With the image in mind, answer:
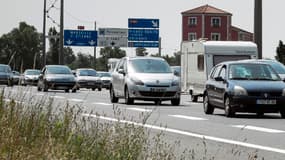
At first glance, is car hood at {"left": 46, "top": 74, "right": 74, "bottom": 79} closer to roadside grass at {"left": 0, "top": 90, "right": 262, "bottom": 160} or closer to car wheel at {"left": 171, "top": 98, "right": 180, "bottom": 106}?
car wheel at {"left": 171, "top": 98, "right": 180, "bottom": 106}

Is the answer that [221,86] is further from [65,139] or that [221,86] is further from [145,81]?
[65,139]

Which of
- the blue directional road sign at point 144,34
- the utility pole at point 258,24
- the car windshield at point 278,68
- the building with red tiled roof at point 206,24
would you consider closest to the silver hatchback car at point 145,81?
the car windshield at point 278,68

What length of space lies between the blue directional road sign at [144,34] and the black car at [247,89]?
51697 millimetres

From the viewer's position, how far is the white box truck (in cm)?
3406

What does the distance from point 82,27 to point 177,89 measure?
5403 centimetres

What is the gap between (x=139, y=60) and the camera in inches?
1216

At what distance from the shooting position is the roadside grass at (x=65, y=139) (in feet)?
27.2

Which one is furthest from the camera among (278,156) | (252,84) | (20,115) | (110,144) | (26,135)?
(252,84)

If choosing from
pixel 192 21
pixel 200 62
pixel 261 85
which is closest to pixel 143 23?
pixel 200 62

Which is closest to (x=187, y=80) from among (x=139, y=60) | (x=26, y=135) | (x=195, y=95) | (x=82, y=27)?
(x=195, y=95)

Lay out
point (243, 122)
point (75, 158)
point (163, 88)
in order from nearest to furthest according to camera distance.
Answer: point (75, 158), point (243, 122), point (163, 88)

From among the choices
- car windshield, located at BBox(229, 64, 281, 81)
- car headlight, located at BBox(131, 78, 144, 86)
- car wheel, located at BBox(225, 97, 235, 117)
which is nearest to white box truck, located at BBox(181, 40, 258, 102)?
car headlight, located at BBox(131, 78, 144, 86)

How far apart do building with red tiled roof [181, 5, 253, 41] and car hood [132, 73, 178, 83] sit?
115 metres

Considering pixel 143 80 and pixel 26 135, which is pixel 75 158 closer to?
pixel 26 135
